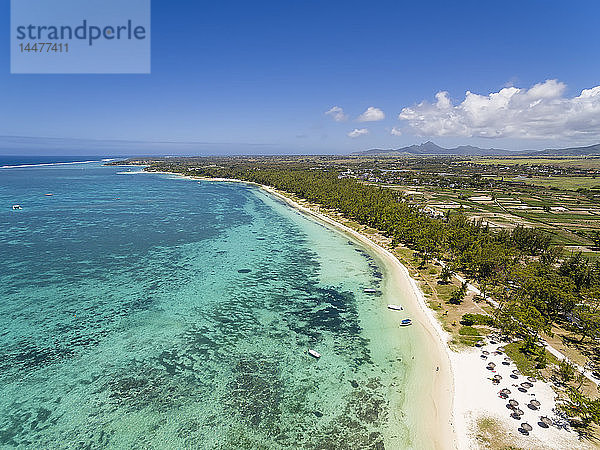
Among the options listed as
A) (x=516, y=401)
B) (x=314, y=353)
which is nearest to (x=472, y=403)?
(x=516, y=401)

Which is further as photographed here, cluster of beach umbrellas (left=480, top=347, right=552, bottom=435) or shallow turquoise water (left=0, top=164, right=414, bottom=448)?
shallow turquoise water (left=0, top=164, right=414, bottom=448)

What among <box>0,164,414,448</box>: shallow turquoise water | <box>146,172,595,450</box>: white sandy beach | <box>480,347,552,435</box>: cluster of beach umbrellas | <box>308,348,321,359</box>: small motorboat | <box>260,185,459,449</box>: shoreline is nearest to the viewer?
<box>146,172,595,450</box>: white sandy beach

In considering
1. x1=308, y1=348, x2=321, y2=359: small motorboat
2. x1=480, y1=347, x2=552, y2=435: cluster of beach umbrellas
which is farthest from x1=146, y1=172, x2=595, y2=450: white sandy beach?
x1=308, y1=348, x2=321, y2=359: small motorboat

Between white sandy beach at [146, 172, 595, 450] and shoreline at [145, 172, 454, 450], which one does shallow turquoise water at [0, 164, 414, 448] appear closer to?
shoreline at [145, 172, 454, 450]

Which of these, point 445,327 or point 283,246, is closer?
point 445,327

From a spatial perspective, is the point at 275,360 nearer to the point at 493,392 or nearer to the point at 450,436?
the point at 450,436

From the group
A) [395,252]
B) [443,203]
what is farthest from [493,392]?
[443,203]

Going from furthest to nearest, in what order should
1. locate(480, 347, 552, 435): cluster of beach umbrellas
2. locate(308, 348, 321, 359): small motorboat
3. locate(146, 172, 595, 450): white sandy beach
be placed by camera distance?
locate(308, 348, 321, 359): small motorboat, locate(480, 347, 552, 435): cluster of beach umbrellas, locate(146, 172, 595, 450): white sandy beach

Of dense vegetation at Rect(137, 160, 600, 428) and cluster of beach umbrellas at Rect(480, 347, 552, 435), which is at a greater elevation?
dense vegetation at Rect(137, 160, 600, 428)

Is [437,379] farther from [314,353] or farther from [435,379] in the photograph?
[314,353]
